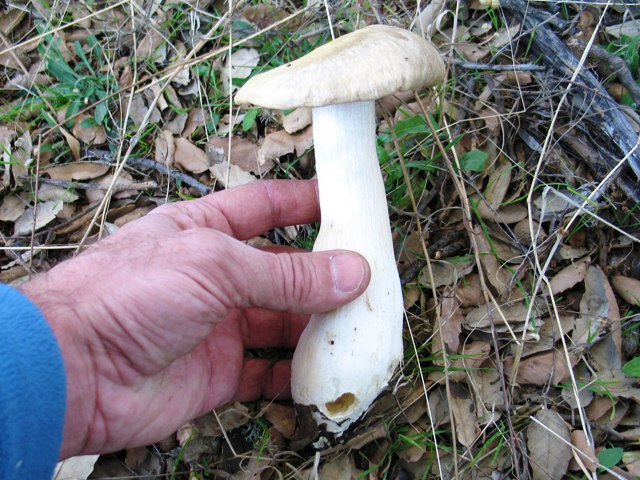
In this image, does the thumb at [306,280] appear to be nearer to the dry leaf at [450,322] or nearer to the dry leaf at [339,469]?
the dry leaf at [450,322]

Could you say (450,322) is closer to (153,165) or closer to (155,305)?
(155,305)

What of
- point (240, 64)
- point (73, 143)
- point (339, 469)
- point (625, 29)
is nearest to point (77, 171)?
point (73, 143)

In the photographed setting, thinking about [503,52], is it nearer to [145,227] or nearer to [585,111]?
[585,111]

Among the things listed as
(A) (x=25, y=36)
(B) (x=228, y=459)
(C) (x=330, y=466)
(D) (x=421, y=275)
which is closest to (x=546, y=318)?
(D) (x=421, y=275)

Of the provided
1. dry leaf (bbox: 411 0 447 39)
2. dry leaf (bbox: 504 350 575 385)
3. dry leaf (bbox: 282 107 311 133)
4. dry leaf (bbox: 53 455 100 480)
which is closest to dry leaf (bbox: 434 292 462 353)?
dry leaf (bbox: 504 350 575 385)

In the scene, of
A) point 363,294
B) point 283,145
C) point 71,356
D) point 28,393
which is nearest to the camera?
point 28,393

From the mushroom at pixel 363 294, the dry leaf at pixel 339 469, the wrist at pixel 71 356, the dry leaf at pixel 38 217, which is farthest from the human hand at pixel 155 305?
the dry leaf at pixel 38 217
